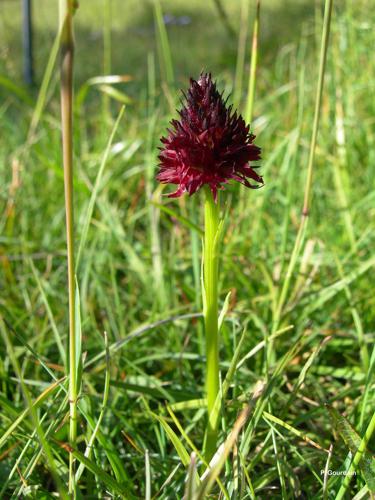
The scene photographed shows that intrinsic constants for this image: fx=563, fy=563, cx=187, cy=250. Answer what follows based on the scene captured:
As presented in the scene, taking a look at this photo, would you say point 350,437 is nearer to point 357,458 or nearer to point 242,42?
point 357,458

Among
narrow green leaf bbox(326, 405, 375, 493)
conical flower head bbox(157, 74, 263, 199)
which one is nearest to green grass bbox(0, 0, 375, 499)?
narrow green leaf bbox(326, 405, 375, 493)

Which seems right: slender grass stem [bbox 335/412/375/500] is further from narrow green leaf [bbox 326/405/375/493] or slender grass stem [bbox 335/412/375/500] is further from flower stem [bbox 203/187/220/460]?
flower stem [bbox 203/187/220/460]

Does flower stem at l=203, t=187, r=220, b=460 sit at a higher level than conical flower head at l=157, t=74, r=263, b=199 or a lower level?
lower

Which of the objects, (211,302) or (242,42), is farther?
(242,42)

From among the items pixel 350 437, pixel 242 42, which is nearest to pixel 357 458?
pixel 350 437

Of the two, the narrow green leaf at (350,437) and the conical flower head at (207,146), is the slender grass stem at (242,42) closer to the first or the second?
the conical flower head at (207,146)

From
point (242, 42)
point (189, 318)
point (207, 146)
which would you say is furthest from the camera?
point (242, 42)

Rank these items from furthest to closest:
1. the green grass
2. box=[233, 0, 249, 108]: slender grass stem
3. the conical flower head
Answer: box=[233, 0, 249, 108]: slender grass stem < the green grass < the conical flower head
